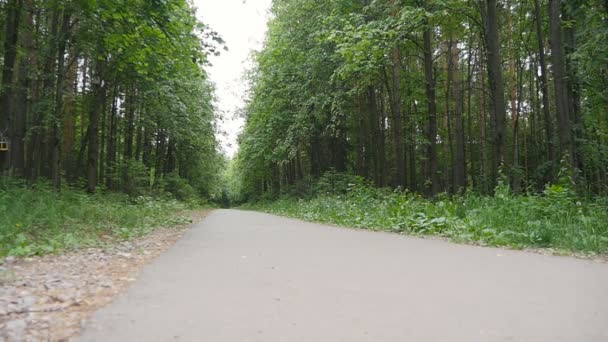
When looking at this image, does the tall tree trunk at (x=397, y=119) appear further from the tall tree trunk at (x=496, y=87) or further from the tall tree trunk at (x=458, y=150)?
the tall tree trunk at (x=496, y=87)

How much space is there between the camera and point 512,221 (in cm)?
698

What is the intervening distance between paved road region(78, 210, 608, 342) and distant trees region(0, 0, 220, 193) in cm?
685

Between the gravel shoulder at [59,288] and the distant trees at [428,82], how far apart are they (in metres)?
9.03

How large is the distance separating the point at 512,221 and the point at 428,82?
287 inches

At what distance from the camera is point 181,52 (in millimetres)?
9773

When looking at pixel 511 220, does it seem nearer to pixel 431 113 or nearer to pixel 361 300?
pixel 361 300

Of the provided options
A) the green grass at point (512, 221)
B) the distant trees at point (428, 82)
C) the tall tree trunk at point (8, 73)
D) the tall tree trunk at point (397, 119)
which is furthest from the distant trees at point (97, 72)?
the tall tree trunk at point (397, 119)

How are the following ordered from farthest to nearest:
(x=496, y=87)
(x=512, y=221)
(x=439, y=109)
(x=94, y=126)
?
(x=439, y=109) → (x=94, y=126) → (x=496, y=87) → (x=512, y=221)

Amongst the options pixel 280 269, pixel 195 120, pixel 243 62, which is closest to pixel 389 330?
pixel 280 269

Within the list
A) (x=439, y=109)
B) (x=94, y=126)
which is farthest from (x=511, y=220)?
(x=439, y=109)

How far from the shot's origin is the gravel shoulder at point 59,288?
218 cm

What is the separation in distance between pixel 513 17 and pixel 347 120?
1031 centimetres

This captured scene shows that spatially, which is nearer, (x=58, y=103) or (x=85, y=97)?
(x=58, y=103)

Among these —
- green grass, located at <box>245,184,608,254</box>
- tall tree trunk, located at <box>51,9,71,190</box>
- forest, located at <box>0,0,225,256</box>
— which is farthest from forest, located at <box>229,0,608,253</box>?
tall tree trunk, located at <box>51,9,71,190</box>
